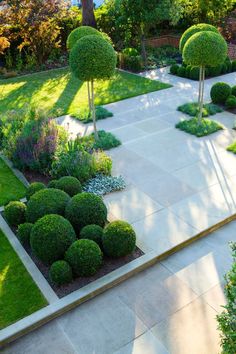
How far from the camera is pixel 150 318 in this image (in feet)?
17.0

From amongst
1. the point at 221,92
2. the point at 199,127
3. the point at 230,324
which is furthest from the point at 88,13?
the point at 230,324

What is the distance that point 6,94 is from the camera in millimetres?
14891

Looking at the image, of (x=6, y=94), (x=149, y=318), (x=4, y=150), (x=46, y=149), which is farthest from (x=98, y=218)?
(x=6, y=94)

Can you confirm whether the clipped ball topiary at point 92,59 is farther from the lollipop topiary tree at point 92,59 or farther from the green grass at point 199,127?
the green grass at point 199,127

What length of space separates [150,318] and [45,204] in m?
2.53

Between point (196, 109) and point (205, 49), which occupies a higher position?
point (205, 49)

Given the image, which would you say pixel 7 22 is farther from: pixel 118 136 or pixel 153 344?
pixel 153 344

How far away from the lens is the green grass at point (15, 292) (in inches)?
207

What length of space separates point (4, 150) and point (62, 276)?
187 inches

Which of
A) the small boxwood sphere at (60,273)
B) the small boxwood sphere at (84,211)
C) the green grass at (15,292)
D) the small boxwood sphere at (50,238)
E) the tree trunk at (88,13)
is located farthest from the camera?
the tree trunk at (88,13)

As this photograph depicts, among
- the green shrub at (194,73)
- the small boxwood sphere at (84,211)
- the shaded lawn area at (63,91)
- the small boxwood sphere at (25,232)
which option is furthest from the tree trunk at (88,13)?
the small boxwood sphere at (25,232)

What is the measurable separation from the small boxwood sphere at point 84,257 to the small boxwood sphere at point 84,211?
0.60 m

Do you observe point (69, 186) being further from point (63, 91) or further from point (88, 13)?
point (88, 13)

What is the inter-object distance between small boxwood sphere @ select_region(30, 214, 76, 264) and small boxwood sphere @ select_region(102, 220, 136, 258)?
0.54 m
